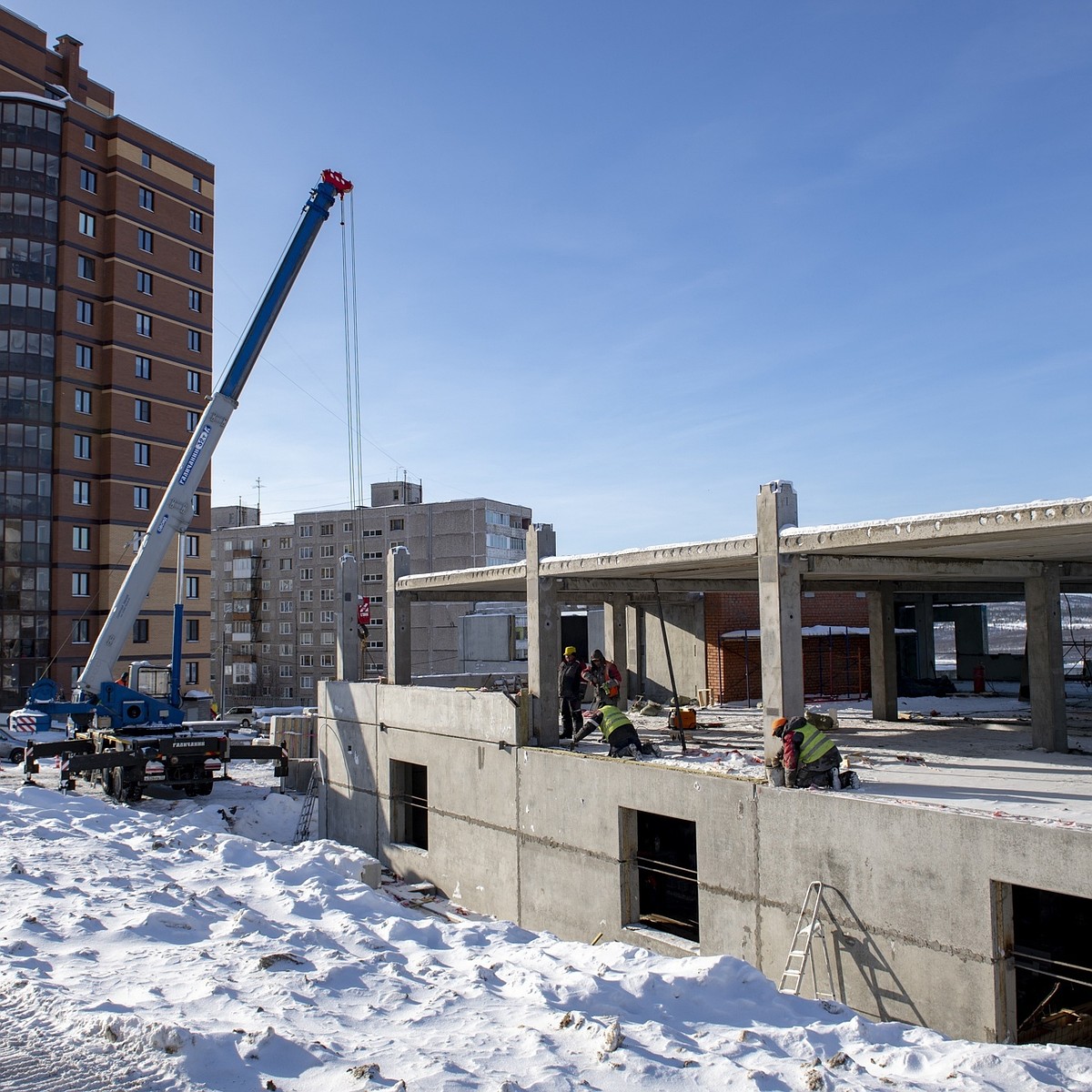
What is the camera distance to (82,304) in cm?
4131

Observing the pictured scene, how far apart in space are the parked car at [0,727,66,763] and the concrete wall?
41.9 feet

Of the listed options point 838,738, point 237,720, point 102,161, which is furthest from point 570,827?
point 102,161

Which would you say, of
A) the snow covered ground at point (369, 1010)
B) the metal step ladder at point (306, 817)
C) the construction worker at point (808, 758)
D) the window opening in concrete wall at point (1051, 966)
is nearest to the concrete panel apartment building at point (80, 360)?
the metal step ladder at point (306, 817)

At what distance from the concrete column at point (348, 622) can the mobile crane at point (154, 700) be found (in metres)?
2.75

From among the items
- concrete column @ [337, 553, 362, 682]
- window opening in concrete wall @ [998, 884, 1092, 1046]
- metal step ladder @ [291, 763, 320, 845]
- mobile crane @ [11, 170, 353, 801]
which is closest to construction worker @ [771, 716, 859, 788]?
window opening in concrete wall @ [998, 884, 1092, 1046]

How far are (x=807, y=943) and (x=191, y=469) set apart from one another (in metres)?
17.1

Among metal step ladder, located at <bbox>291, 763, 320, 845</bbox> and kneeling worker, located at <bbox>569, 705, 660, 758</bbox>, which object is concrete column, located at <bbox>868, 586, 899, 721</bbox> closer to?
kneeling worker, located at <bbox>569, 705, 660, 758</bbox>

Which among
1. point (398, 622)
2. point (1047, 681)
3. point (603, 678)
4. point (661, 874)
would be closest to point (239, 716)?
point (398, 622)

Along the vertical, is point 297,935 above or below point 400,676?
below

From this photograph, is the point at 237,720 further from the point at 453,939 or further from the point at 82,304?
the point at 453,939

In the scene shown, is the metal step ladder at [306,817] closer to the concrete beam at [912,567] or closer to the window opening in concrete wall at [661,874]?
the window opening in concrete wall at [661,874]

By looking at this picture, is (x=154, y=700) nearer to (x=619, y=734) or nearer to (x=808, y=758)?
(x=619, y=734)

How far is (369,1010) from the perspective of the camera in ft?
19.7

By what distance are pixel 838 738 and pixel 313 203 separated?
16832 millimetres
